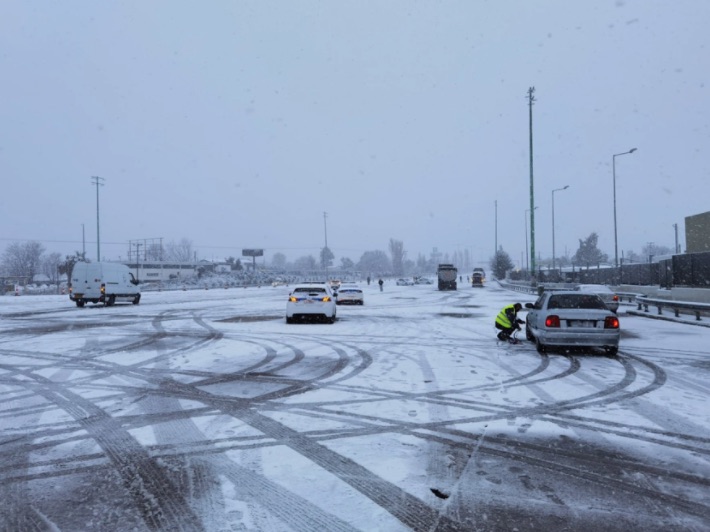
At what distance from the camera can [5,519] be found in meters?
3.82

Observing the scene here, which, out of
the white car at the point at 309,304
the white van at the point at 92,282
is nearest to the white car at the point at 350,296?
the white car at the point at 309,304

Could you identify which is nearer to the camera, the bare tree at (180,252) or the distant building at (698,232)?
the distant building at (698,232)

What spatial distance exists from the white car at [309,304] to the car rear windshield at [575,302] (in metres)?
8.97

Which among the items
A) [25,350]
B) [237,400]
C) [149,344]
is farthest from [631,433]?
[25,350]

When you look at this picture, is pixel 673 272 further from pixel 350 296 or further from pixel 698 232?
pixel 350 296

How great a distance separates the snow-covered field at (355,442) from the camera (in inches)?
154

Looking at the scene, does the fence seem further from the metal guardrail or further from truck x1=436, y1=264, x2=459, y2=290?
truck x1=436, y1=264, x2=459, y2=290

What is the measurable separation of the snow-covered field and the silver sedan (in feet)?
1.38

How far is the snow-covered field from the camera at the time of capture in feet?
12.8

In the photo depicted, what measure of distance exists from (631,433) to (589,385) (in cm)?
261

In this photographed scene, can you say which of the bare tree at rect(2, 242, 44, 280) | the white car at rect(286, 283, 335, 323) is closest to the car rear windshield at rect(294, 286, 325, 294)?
the white car at rect(286, 283, 335, 323)

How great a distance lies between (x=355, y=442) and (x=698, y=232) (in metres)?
35.5

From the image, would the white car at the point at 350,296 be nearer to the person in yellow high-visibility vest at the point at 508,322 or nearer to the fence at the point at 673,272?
the fence at the point at 673,272

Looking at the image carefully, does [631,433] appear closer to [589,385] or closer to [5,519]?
[589,385]
